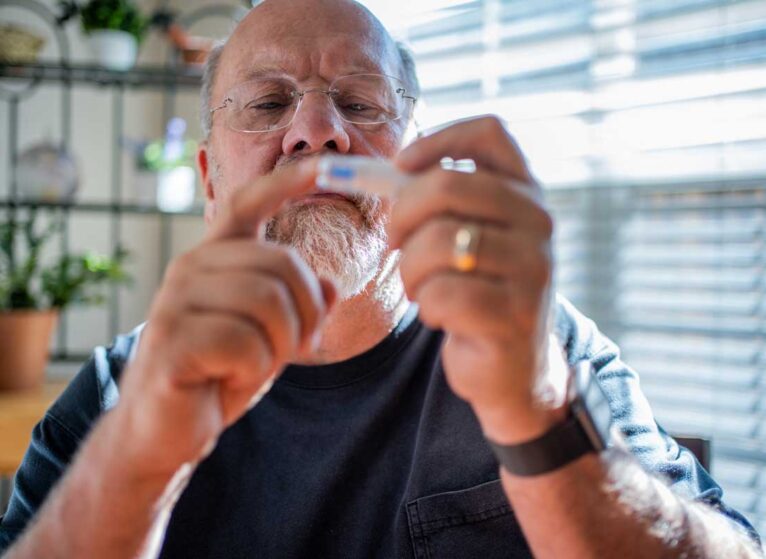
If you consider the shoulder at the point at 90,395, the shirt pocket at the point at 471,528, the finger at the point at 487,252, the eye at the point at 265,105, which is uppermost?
the eye at the point at 265,105

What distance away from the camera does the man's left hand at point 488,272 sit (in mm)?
532

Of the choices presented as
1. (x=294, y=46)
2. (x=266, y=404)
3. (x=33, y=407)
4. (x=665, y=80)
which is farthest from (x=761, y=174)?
(x=33, y=407)

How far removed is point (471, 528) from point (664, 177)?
3.79 ft

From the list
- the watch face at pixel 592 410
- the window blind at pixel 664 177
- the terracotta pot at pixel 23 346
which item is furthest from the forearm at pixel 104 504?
the terracotta pot at pixel 23 346

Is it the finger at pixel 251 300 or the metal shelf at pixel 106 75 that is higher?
the metal shelf at pixel 106 75

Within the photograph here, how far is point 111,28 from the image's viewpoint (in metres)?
2.36

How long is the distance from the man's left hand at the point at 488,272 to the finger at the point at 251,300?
11 centimetres

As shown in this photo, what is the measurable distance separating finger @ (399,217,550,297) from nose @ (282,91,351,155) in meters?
Answer: 0.51

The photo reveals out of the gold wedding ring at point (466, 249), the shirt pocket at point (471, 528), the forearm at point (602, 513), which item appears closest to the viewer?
the gold wedding ring at point (466, 249)

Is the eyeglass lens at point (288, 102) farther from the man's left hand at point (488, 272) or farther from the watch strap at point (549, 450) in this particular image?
the watch strap at point (549, 450)

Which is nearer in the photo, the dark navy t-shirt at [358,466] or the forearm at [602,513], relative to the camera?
the forearm at [602,513]

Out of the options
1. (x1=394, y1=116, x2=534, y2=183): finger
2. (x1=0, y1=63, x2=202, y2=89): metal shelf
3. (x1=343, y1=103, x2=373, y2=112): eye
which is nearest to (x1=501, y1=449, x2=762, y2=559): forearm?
(x1=394, y1=116, x2=534, y2=183): finger

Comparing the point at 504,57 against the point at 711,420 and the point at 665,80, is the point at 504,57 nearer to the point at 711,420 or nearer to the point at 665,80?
the point at 665,80

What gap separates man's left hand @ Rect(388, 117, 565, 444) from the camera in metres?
0.53
